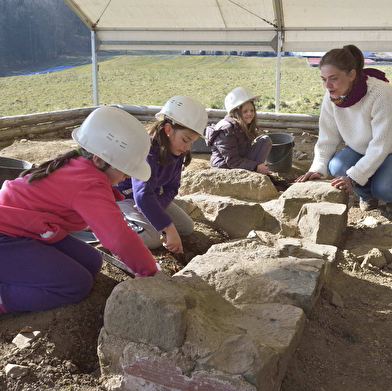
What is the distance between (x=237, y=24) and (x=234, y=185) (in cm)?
377

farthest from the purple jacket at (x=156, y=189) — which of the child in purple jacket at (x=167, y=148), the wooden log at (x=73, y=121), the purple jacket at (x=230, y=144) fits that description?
the wooden log at (x=73, y=121)

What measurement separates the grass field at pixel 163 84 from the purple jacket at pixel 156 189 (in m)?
10.3

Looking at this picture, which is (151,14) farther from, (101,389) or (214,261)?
(101,389)

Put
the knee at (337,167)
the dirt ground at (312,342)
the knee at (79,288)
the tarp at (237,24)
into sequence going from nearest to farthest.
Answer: the dirt ground at (312,342)
the knee at (79,288)
the knee at (337,167)
the tarp at (237,24)

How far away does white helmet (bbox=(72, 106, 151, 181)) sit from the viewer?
7.86ft

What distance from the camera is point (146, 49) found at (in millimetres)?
7793

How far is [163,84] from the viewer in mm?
21578

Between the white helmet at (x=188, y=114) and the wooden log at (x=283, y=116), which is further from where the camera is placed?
the wooden log at (x=283, y=116)

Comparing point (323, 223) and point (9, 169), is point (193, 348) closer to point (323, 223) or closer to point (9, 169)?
point (323, 223)

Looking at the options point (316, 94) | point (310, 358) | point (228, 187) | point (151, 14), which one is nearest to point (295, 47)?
point (151, 14)

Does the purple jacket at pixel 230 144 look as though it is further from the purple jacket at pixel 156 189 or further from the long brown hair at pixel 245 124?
the purple jacket at pixel 156 189

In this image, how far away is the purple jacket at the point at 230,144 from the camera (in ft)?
16.4

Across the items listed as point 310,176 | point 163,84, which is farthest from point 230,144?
point 163,84

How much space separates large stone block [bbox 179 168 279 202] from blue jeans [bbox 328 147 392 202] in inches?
24.3
